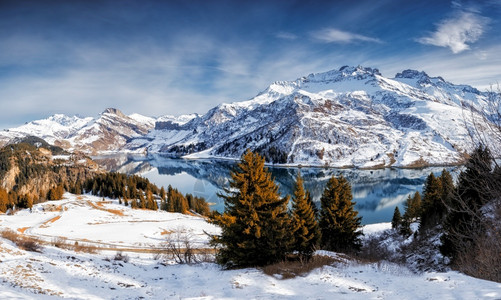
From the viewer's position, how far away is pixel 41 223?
49.8 meters

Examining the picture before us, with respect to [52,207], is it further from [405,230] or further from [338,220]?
[405,230]

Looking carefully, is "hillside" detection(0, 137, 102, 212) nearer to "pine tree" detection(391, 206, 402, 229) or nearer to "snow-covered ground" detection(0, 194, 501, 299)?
"snow-covered ground" detection(0, 194, 501, 299)

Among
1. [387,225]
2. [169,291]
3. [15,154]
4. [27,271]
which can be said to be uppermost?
[15,154]

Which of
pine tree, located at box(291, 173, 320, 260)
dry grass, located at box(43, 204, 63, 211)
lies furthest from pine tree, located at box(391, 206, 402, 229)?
dry grass, located at box(43, 204, 63, 211)

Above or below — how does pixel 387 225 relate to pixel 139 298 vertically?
below

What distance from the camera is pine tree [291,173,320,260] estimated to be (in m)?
22.1

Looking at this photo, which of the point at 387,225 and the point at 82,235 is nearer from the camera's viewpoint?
the point at 82,235

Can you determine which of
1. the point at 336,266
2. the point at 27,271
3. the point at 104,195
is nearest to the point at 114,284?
A: the point at 27,271

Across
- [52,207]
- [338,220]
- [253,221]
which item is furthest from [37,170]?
[253,221]

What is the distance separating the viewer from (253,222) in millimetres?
18141

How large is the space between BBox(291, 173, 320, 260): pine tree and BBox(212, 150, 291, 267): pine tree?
3075 millimetres

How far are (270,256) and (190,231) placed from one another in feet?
110

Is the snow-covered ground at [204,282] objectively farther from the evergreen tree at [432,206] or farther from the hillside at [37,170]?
the hillside at [37,170]

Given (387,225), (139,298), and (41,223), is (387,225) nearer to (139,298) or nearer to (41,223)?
(139,298)
